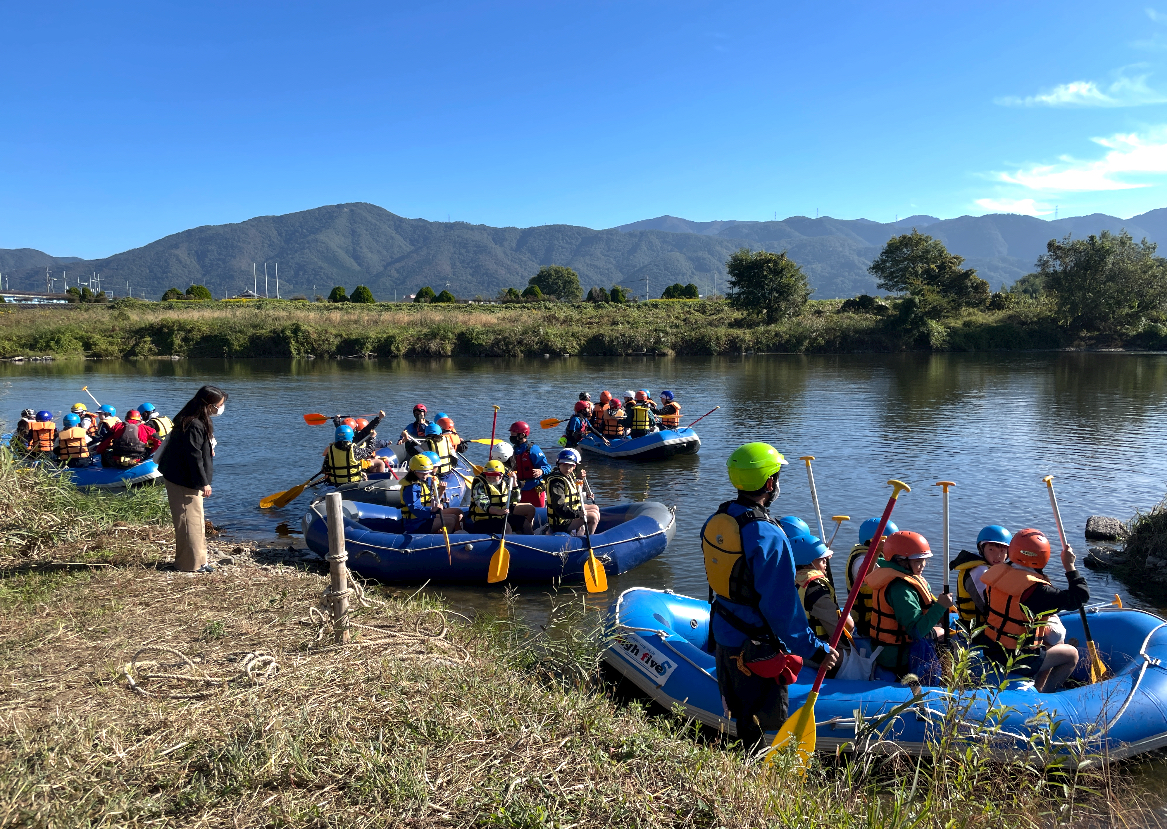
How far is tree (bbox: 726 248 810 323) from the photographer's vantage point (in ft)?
153

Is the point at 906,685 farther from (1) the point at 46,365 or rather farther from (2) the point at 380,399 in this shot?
A: (1) the point at 46,365

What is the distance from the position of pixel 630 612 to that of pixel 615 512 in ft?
12.8

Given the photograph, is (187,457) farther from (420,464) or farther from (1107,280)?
(1107,280)

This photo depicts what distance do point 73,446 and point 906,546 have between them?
13019mm

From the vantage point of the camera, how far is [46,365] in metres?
37.3

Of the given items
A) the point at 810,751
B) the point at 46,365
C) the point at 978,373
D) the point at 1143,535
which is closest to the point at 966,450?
the point at 1143,535

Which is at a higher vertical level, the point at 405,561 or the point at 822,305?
the point at 822,305

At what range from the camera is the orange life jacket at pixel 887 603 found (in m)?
4.77

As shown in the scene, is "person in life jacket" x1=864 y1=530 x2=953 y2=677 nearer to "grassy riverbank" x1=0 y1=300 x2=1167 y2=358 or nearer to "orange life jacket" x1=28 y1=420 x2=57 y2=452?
"orange life jacket" x1=28 y1=420 x2=57 y2=452

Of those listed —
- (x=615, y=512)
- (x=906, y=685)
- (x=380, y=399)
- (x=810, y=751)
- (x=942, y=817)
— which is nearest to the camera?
(x=942, y=817)

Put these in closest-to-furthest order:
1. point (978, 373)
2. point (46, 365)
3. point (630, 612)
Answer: point (630, 612)
point (978, 373)
point (46, 365)

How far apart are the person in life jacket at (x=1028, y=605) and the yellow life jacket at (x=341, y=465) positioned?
29.1 ft

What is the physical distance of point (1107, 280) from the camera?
43094 mm

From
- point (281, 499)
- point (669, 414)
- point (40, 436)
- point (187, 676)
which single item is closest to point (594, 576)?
point (187, 676)
